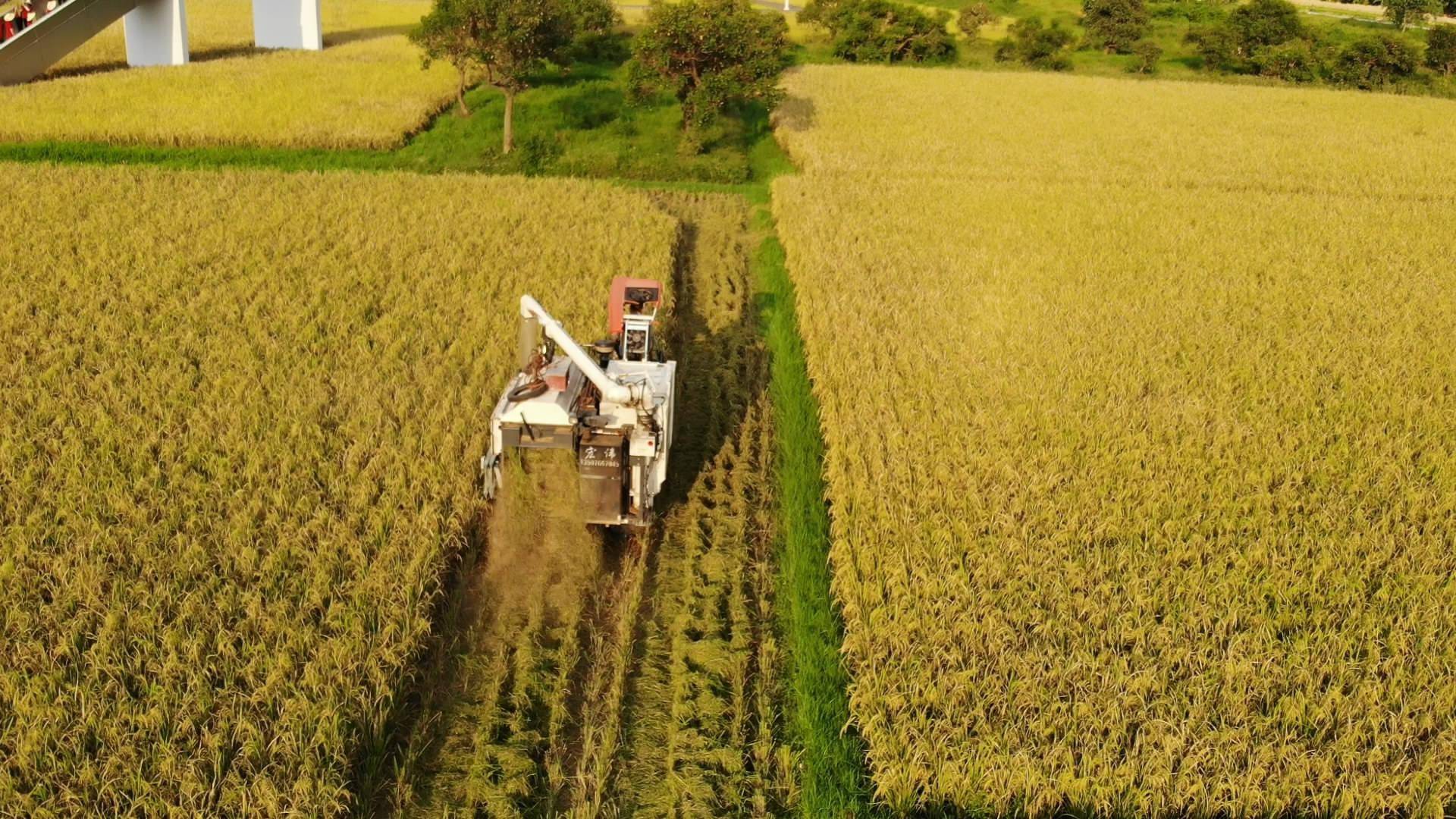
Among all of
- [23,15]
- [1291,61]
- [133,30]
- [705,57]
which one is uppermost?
[1291,61]

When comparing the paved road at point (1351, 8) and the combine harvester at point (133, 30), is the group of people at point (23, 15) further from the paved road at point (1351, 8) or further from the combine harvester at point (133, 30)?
the paved road at point (1351, 8)

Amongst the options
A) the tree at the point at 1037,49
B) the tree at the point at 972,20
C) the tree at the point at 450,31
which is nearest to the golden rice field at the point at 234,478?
the tree at the point at 450,31

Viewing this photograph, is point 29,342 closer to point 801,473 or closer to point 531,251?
point 531,251

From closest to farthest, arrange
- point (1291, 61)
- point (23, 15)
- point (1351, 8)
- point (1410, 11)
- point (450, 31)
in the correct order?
point (450, 31)
point (23, 15)
point (1291, 61)
point (1410, 11)
point (1351, 8)

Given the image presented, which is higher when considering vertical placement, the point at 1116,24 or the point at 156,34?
the point at 1116,24

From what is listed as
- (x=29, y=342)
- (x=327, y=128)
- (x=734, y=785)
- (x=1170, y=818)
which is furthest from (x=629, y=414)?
(x=327, y=128)

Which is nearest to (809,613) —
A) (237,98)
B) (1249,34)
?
(237,98)

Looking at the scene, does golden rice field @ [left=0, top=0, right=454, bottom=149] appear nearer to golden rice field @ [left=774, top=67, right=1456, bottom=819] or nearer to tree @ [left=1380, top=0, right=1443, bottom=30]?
golden rice field @ [left=774, top=67, right=1456, bottom=819]

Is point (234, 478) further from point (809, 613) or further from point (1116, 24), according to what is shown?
point (1116, 24)
